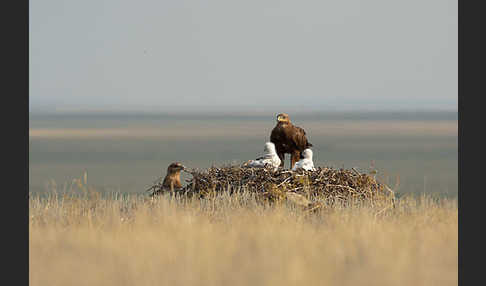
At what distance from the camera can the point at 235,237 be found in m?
8.05

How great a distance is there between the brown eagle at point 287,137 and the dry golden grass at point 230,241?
70.9 inches

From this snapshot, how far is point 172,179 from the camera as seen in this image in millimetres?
11031

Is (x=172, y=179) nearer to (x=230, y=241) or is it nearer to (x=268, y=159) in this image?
(x=268, y=159)

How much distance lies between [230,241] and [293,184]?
3094mm

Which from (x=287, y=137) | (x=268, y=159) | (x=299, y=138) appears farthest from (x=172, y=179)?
(x=299, y=138)

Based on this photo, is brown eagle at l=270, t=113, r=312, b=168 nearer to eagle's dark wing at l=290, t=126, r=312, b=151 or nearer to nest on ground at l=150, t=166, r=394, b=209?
eagle's dark wing at l=290, t=126, r=312, b=151

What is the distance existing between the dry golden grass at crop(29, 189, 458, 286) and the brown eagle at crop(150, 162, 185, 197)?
675 mm

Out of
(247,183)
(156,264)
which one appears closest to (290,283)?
(156,264)

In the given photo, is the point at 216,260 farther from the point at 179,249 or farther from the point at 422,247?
the point at 422,247

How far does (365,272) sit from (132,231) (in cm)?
307

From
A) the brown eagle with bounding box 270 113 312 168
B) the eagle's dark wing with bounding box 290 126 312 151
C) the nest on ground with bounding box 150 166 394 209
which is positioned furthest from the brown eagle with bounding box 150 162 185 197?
the eagle's dark wing with bounding box 290 126 312 151

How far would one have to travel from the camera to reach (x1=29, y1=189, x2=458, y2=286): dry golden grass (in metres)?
6.82

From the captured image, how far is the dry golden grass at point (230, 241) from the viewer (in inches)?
269

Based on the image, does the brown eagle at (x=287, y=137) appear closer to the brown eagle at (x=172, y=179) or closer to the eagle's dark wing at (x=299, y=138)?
the eagle's dark wing at (x=299, y=138)
